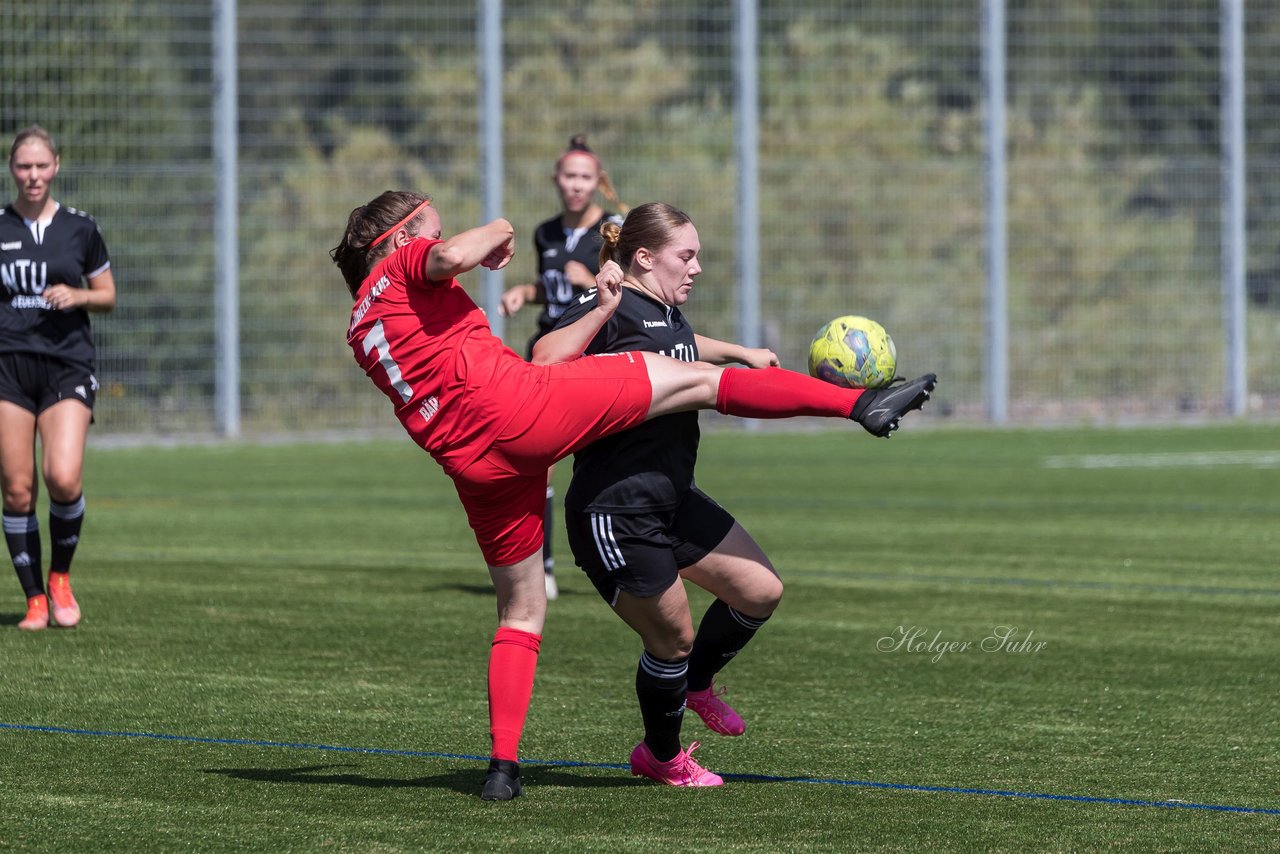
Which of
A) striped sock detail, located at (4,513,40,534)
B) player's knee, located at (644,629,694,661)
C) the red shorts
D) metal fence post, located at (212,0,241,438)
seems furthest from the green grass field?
metal fence post, located at (212,0,241,438)

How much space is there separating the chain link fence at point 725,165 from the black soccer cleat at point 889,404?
21.0 meters

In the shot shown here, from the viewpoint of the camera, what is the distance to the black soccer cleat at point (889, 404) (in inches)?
212

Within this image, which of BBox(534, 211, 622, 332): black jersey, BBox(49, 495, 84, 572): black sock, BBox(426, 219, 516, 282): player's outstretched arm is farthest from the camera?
BBox(534, 211, 622, 332): black jersey

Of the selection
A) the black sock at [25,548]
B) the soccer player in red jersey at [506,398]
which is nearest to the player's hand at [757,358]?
the soccer player in red jersey at [506,398]

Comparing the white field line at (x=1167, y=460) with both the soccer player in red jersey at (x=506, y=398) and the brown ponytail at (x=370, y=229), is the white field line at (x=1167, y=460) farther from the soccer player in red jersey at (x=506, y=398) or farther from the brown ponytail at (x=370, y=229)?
the brown ponytail at (x=370, y=229)

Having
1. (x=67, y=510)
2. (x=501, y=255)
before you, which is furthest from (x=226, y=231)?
(x=501, y=255)

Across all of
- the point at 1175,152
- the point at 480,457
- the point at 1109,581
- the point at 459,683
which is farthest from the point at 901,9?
the point at 480,457

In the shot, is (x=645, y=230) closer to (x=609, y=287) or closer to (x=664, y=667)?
(x=609, y=287)

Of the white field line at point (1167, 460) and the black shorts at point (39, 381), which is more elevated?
the black shorts at point (39, 381)

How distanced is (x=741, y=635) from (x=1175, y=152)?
25.6 meters

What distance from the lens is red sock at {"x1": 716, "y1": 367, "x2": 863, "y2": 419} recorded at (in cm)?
546

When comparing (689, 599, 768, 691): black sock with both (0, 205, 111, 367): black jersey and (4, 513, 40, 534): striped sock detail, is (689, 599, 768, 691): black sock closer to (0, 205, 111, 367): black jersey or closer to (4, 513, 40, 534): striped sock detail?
(0, 205, 111, 367): black jersey

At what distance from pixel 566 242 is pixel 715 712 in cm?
482

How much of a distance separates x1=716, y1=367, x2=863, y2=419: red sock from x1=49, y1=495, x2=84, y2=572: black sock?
4.49 metres
